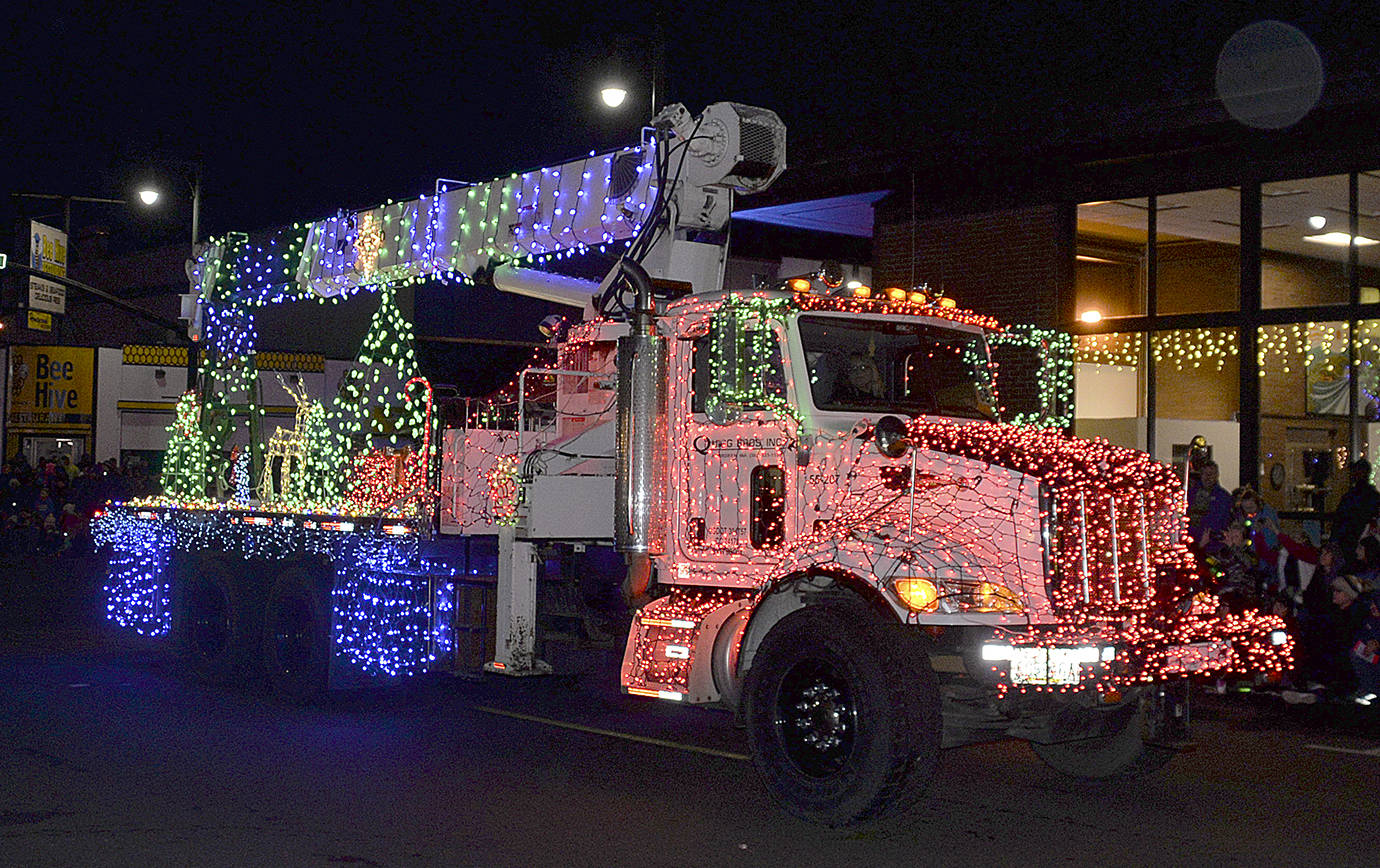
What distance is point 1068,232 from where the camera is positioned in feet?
57.9

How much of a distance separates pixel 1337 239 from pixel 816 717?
1070 cm

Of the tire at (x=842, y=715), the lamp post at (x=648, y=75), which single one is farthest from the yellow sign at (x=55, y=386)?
the tire at (x=842, y=715)

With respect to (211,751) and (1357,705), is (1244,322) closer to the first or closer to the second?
(1357,705)

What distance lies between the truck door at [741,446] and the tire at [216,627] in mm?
5046

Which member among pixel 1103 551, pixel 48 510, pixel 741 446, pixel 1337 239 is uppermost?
pixel 1337 239

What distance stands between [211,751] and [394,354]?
3721 millimetres

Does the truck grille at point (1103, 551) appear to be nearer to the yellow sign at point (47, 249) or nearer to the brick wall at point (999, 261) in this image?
the brick wall at point (999, 261)

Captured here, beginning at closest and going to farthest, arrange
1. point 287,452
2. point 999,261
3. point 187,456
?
point 287,452 < point 187,456 < point 999,261

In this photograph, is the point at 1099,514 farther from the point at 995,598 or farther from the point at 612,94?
the point at 612,94

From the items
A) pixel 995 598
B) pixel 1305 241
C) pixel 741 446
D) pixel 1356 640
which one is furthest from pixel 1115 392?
pixel 995 598

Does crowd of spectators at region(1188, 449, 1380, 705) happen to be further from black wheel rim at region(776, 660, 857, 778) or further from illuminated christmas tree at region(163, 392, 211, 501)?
illuminated christmas tree at region(163, 392, 211, 501)

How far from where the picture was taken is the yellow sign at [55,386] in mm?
41344

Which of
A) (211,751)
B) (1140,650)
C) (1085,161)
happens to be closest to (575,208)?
(211,751)

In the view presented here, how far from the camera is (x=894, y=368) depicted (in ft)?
29.3
